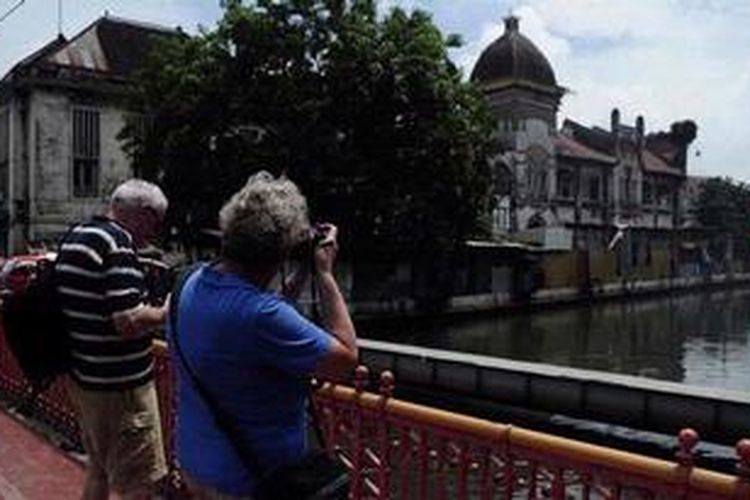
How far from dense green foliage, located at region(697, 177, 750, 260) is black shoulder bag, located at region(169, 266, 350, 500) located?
85154mm

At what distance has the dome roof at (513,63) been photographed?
64.5 meters

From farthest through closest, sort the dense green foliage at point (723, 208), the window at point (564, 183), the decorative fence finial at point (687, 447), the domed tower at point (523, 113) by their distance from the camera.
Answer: the dense green foliage at point (723, 208)
the window at point (564, 183)
the domed tower at point (523, 113)
the decorative fence finial at point (687, 447)

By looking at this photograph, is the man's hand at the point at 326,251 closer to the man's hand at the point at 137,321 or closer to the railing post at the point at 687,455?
the railing post at the point at 687,455

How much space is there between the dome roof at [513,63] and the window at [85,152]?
85.0ft

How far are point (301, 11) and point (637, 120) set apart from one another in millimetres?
52655

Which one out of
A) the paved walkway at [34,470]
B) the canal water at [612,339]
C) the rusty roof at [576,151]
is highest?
the rusty roof at [576,151]

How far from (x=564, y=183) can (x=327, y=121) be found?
37.5 metres

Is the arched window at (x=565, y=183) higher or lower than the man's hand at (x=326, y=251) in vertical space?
higher

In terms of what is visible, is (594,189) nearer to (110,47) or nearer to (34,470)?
(110,47)

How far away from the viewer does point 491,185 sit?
40312mm

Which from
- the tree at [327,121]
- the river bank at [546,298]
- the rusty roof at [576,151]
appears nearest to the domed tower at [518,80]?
the rusty roof at [576,151]

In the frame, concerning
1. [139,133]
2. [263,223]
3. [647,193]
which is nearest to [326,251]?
[263,223]

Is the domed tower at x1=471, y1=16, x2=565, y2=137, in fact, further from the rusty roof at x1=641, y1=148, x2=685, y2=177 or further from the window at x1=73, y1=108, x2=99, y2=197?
the window at x1=73, y1=108, x2=99, y2=197

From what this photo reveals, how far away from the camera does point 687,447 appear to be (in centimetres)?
336
